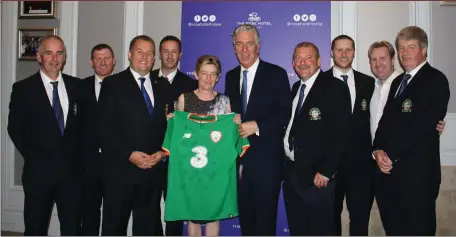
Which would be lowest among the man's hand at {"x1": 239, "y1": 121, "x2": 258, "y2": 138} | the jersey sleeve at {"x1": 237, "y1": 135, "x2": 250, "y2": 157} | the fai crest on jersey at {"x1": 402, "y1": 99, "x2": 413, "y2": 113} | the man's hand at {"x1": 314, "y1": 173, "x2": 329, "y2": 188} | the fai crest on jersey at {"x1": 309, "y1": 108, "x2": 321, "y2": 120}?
the man's hand at {"x1": 314, "y1": 173, "x2": 329, "y2": 188}

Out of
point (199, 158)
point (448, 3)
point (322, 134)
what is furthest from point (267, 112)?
point (448, 3)

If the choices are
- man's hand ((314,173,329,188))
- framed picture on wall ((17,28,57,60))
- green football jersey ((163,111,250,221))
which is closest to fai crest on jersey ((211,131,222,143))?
green football jersey ((163,111,250,221))

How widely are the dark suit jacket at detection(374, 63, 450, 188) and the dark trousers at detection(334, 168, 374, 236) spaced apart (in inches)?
17.1

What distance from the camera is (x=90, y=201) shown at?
12.0 ft

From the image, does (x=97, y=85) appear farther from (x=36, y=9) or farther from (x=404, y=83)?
(x=404, y=83)

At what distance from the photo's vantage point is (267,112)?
3.19m

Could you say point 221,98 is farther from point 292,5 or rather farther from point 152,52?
point 292,5

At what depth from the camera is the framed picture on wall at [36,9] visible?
4.82 m

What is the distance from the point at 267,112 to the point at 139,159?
44.0 inches

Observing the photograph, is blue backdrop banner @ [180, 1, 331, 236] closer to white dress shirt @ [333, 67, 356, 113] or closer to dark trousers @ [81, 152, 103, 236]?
white dress shirt @ [333, 67, 356, 113]

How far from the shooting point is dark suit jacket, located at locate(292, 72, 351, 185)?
304 cm

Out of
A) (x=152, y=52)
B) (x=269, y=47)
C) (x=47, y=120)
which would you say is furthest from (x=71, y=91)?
(x=269, y=47)

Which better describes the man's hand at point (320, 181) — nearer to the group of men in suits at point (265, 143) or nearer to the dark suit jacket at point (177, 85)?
the group of men in suits at point (265, 143)

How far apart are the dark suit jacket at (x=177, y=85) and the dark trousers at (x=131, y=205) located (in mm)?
758
